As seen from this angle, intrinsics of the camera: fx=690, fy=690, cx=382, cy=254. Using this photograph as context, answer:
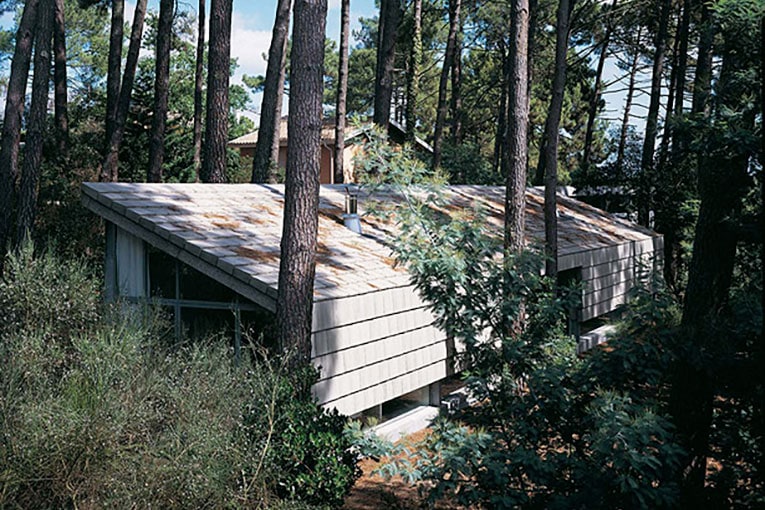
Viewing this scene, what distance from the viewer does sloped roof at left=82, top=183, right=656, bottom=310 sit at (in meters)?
6.87

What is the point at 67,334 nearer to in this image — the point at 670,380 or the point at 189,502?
the point at 189,502

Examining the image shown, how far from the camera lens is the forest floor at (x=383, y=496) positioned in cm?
645

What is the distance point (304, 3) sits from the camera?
22.4 ft

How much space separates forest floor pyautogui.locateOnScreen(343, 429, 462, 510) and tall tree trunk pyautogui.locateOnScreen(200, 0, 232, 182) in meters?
6.86

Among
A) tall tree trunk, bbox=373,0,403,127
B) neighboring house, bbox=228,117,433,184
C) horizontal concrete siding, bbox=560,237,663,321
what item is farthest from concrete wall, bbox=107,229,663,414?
neighboring house, bbox=228,117,433,184

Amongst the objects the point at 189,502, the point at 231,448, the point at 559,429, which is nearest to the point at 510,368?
the point at 559,429

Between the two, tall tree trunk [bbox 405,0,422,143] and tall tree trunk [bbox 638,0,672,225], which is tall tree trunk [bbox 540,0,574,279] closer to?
tall tree trunk [bbox 638,0,672,225]

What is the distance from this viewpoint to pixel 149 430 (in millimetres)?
4973

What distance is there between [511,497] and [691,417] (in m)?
A: 1.30

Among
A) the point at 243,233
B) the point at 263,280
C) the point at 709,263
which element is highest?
the point at 709,263

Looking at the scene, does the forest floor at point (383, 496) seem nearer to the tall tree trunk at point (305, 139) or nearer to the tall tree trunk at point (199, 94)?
the tall tree trunk at point (305, 139)

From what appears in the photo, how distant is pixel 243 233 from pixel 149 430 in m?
3.23

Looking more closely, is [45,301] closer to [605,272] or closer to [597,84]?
[605,272]

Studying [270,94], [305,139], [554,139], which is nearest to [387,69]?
[270,94]
